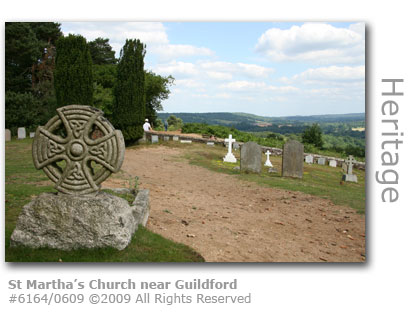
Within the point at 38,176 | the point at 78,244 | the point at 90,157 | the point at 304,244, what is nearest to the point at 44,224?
the point at 78,244

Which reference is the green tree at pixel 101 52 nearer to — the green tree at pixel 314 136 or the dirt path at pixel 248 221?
the green tree at pixel 314 136

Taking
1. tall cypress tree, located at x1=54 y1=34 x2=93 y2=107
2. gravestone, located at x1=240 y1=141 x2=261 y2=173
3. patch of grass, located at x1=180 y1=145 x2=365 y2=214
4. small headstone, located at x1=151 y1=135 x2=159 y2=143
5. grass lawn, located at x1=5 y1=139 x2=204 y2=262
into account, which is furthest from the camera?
small headstone, located at x1=151 y1=135 x2=159 y2=143

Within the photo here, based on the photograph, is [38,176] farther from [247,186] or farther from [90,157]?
[247,186]

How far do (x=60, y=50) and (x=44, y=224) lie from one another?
14034 mm

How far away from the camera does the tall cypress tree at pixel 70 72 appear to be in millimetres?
16312

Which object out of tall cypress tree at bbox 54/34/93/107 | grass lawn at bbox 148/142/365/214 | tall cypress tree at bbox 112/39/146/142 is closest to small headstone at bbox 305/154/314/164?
grass lawn at bbox 148/142/365/214

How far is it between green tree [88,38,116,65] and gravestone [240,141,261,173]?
79.0 ft

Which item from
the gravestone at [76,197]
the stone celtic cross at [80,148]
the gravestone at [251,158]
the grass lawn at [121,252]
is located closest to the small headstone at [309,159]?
the gravestone at [251,158]

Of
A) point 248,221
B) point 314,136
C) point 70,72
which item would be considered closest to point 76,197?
point 248,221

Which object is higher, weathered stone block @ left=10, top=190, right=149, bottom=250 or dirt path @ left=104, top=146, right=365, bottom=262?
weathered stone block @ left=10, top=190, right=149, bottom=250

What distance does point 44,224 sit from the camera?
184 inches

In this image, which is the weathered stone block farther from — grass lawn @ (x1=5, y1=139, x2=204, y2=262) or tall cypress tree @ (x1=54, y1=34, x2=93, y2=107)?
tall cypress tree @ (x1=54, y1=34, x2=93, y2=107)

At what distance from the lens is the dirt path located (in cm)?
541

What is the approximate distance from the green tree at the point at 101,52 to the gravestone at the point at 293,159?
24935 millimetres
